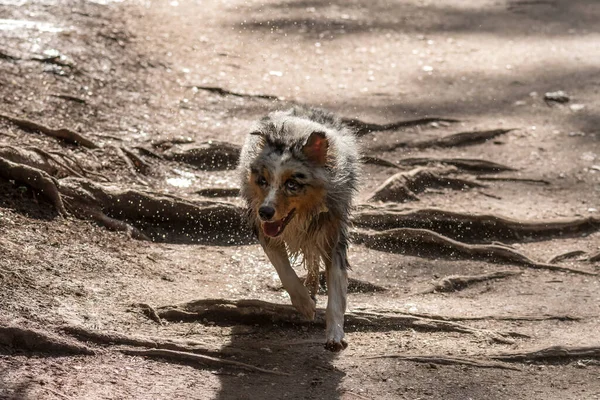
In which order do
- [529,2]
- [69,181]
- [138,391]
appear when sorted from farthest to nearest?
[529,2]
[69,181]
[138,391]

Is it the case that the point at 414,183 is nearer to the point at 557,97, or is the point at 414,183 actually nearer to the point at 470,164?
the point at 470,164

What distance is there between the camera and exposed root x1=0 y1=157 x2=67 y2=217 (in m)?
7.73

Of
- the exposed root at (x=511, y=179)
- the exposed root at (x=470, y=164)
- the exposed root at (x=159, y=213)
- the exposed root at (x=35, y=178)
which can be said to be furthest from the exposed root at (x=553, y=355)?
the exposed root at (x=35, y=178)

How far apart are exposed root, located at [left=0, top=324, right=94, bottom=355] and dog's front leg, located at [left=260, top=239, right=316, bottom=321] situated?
1533mm

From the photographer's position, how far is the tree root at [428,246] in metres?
8.49

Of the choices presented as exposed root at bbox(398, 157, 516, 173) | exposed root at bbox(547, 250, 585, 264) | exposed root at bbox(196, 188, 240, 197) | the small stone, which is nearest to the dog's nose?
exposed root at bbox(196, 188, 240, 197)

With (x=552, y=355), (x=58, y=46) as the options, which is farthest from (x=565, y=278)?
(x=58, y=46)

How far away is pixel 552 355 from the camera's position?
21.6 feet

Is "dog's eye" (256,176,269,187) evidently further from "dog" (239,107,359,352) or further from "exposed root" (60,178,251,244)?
"exposed root" (60,178,251,244)

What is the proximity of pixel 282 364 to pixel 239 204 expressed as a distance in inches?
105

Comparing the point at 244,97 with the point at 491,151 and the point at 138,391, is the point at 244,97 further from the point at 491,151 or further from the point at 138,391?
the point at 138,391

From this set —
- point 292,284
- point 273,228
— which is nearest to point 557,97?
point 292,284

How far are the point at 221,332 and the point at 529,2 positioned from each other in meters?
11.3

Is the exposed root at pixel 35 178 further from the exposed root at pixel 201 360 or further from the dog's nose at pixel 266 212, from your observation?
the dog's nose at pixel 266 212
